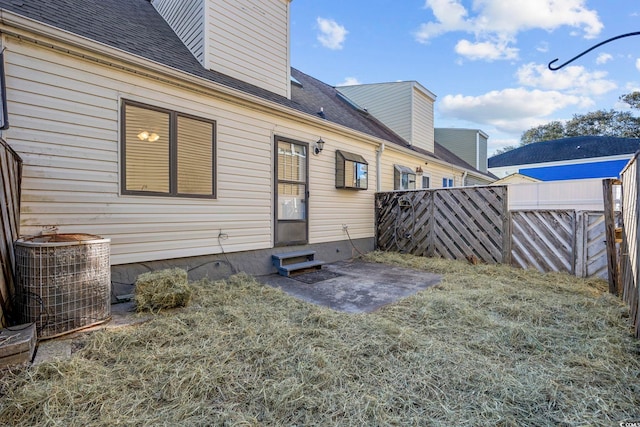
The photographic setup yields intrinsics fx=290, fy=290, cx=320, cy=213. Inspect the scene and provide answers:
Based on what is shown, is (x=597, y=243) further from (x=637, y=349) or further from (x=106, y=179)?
(x=106, y=179)

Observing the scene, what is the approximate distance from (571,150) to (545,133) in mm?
17075

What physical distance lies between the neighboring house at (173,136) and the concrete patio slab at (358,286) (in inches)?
34.5

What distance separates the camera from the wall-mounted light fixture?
12.3ft

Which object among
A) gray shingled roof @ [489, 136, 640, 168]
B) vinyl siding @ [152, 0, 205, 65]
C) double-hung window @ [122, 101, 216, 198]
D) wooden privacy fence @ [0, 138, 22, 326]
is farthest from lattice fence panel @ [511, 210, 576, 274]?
gray shingled roof @ [489, 136, 640, 168]

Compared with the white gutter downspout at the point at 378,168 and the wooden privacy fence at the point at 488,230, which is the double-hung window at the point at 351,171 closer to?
the white gutter downspout at the point at 378,168

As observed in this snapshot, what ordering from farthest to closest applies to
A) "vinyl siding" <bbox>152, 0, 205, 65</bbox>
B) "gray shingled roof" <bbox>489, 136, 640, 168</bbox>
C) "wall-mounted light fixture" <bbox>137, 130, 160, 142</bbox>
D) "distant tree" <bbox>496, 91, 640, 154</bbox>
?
1. "distant tree" <bbox>496, 91, 640, 154</bbox>
2. "gray shingled roof" <bbox>489, 136, 640, 168</bbox>
3. "vinyl siding" <bbox>152, 0, 205, 65</bbox>
4. "wall-mounted light fixture" <bbox>137, 130, 160, 142</bbox>

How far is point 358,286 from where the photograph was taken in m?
4.40

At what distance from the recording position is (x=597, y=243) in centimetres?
469

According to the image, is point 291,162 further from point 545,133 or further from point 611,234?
point 545,133

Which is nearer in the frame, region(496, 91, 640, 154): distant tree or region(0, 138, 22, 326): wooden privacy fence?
region(0, 138, 22, 326): wooden privacy fence

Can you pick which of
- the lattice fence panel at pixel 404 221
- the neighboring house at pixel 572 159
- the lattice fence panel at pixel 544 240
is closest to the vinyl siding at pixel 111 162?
the lattice fence panel at pixel 404 221

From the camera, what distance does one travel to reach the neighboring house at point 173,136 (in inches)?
121

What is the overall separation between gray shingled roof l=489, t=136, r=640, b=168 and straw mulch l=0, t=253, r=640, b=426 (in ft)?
66.6

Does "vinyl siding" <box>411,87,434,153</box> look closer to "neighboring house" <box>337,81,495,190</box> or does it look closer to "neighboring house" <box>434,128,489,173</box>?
"neighboring house" <box>337,81,495,190</box>
